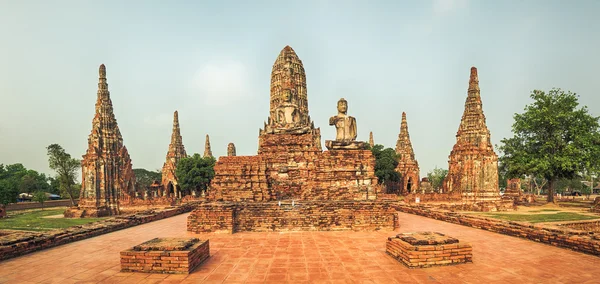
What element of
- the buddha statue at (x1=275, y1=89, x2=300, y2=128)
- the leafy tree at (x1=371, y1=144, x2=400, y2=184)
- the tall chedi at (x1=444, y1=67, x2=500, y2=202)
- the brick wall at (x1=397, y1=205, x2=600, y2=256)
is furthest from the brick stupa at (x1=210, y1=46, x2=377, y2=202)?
the leafy tree at (x1=371, y1=144, x2=400, y2=184)

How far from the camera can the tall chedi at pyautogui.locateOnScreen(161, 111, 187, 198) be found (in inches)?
1550

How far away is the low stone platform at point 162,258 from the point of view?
571 centimetres

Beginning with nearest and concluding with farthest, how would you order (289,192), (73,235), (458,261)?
1. (458,261)
2. (73,235)
3. (289,192)

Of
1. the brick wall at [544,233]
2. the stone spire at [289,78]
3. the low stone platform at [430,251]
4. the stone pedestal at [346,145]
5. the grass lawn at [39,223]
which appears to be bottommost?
the grass lawn at [39,223]

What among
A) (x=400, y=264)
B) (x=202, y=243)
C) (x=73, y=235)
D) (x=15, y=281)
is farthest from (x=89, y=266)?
(x=400, y=264)

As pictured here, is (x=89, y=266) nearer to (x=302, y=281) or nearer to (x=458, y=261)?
(x=302, y=281)

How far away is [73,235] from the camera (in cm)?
914

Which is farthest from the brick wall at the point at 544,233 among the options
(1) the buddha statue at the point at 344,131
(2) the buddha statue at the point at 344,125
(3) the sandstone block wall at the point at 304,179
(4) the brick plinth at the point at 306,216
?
(2) the buddha statue at the point at 344,125

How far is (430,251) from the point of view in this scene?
5977mm

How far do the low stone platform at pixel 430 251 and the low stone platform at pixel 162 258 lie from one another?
13.9ft

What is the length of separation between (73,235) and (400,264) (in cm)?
945

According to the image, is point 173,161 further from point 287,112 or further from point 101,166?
point 287,112

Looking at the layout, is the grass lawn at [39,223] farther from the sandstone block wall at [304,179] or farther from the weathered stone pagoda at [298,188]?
the sandstone block wall at [304,179]

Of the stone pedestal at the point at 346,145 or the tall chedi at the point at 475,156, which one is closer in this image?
the stone pedestal at the point at 346,145
